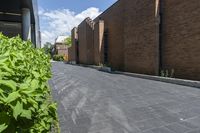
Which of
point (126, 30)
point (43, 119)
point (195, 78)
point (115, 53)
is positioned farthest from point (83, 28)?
point (43, 119)

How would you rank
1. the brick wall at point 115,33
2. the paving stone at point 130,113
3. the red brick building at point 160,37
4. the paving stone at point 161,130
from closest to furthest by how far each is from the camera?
the paving stone at point 161,130
the paving stone at point 130,113
the red brick building at point 160,37
the brick wall at point 115,33

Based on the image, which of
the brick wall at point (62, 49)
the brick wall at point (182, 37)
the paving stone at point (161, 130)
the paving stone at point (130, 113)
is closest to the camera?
the paving stone at point (161, 130)

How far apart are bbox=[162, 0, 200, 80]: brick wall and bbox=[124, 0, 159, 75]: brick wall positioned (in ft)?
2.30

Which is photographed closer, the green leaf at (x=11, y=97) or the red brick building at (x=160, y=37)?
the green leaf at (x=11, y=97)

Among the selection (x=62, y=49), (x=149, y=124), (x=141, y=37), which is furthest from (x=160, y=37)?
(x=62, y=49)

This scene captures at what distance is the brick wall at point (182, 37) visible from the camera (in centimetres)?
1173

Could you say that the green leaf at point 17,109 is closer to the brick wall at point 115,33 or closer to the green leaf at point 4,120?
the green leaf at point 4,120

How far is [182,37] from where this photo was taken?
12.7 metres

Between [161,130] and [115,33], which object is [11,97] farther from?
[115,33]

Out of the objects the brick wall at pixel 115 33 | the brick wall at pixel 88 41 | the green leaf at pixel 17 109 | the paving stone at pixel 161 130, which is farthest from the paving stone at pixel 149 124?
the brick wall at pixel 88 41

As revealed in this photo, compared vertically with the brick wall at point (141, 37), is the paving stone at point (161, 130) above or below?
below

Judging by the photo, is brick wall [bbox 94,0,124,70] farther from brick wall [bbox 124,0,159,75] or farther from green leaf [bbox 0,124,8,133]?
green leaf [bbox 0,124,8,133]

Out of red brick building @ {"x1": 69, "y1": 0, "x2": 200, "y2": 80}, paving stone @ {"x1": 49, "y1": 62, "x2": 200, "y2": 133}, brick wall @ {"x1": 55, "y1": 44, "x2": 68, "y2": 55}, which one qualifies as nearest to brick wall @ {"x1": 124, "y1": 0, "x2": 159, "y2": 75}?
red brick building @ {"x1": 69, "y1": 0, "x2": 200, "y2": 80}

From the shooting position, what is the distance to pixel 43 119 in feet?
6.31
